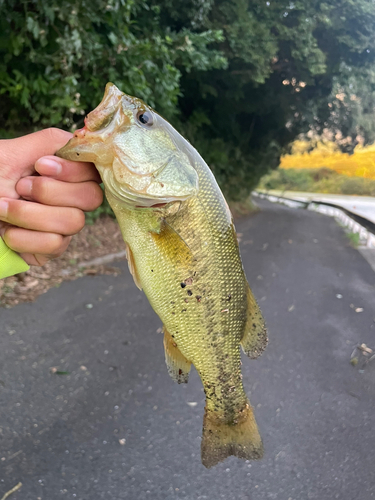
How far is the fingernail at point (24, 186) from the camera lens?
60.4 inches

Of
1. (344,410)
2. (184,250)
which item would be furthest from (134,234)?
(344,410)

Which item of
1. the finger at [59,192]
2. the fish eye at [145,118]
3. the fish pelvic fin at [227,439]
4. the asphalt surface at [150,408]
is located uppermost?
Result: the fish eye at [145,118]

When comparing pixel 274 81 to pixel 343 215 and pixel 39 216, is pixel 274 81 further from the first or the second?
pixel 39 216

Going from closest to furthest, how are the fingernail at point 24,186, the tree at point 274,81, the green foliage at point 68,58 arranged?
1. the fingernail at point 24,186
2. the green foliage at point 68,58
3. the tree at point 274,81

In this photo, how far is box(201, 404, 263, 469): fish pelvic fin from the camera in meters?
1.92

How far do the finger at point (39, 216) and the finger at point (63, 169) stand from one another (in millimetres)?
138

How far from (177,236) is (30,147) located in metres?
0.77

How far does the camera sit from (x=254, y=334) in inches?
73.3

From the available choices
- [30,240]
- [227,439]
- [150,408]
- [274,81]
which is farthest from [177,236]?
[274,81]

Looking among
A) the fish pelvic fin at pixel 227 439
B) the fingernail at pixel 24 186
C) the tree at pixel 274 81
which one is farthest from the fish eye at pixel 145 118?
the tree at pixel 274 81

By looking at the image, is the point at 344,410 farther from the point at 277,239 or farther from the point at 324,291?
the point at 277,239

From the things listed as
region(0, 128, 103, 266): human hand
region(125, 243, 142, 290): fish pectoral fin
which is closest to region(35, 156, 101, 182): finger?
region(0, 128, 103, 266): human hand

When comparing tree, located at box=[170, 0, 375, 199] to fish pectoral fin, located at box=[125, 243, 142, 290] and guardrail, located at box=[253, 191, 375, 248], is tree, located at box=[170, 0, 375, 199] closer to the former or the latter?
guardrail, located at box=[253, 191, 375, 248]

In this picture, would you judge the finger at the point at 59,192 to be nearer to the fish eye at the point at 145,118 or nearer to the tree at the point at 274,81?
the fish eye at the point at 145,118
